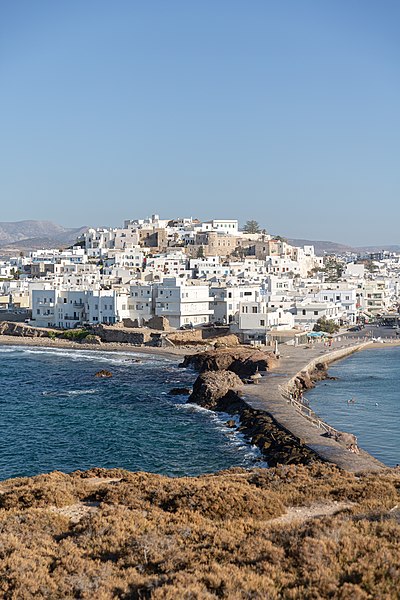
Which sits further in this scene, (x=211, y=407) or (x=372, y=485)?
(x=211, y=407)

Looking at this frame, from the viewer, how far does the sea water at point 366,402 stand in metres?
24.7

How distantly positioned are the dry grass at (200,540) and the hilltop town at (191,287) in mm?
38649

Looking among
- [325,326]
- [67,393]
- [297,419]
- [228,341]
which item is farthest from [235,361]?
[325,326]

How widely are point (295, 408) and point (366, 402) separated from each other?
5.55 metres

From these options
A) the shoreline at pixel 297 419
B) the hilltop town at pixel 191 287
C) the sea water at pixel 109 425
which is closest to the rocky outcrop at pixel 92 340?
the hilltop town at pixel 191 287

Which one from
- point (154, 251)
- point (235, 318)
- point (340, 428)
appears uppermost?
point (154, 251)

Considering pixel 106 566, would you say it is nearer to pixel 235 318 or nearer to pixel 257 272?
pixel 235 318

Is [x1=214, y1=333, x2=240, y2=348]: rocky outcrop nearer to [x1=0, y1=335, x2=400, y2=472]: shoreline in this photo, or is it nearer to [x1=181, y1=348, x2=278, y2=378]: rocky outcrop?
[x1=0, y1=335, x2=400, y2=472]: shoreline

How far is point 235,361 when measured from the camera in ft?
130

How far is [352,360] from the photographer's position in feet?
158

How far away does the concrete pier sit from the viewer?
19.8 meters

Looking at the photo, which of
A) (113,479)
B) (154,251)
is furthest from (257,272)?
(113,479)

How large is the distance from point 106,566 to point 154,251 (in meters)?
88.4

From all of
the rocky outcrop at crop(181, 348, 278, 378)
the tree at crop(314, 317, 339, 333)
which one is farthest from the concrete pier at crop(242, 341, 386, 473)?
the tree at crop(314, 317, 339, 333)
